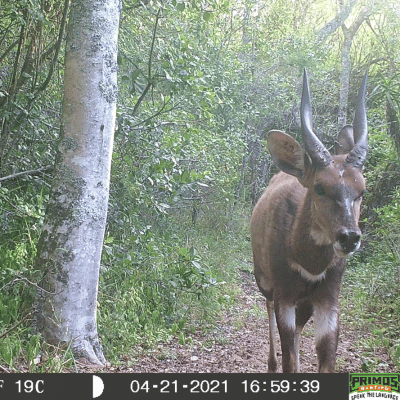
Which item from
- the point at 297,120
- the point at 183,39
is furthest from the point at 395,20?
the point at 183,39

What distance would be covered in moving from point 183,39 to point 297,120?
4856mm

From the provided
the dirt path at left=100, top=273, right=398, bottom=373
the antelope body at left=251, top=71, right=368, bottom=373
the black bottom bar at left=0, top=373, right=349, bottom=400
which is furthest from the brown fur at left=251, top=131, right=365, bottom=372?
the black bottom bar at left=0, top=373, right=349, bottom=400

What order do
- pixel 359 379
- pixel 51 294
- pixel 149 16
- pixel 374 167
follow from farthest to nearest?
pixel 374 167 < pixel 149 16 < pixel 51 294 < pixel 359 379

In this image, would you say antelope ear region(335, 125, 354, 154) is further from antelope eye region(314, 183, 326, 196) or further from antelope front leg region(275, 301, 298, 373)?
antelope front leg region(275, 301, 298, 373)

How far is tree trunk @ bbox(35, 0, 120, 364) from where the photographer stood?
128 inches

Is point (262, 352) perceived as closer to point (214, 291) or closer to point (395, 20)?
point (214, 291)

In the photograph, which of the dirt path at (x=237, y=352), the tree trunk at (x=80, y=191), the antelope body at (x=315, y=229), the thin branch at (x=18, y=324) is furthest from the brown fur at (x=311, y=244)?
the thin branch at (x=18, y=324)

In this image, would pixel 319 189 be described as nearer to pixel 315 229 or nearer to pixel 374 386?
pixel 315 229

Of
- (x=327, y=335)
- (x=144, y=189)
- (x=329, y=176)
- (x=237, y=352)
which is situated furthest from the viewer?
(x=144, y=189)

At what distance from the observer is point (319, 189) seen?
3275mm

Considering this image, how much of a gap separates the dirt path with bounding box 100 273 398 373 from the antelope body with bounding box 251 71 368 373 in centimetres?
58

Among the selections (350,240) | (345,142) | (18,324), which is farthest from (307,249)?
(18,324)

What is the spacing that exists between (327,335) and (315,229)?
2.52 feet

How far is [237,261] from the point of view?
25.0 feet
